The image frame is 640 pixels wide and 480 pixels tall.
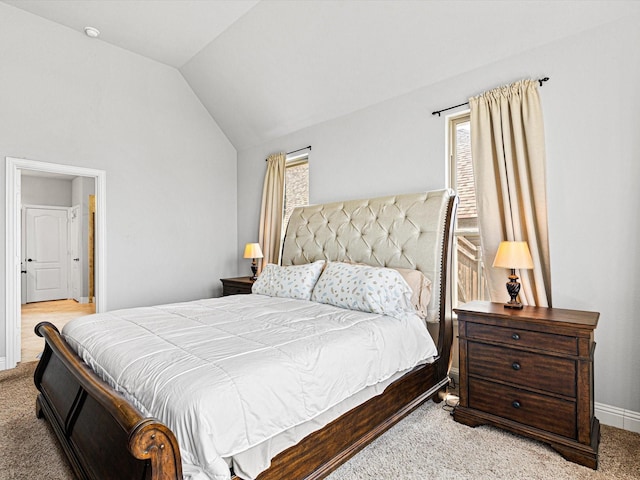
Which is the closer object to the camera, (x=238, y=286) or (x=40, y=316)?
(x=238, y=286)

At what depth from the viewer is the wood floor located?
392 centimetres

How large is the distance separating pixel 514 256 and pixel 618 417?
1195mm

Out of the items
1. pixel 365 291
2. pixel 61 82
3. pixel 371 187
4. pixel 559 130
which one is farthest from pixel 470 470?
pixel 61 82

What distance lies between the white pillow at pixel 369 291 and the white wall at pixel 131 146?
2645mm

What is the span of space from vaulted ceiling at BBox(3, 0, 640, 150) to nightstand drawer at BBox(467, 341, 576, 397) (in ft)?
7.07

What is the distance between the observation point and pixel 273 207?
15.1 ft

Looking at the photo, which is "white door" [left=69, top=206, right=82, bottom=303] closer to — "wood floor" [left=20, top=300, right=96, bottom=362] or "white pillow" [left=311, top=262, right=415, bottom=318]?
"wood floor" [left=20, top=300, right=96, bottom=362]

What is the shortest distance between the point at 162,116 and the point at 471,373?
4404mm

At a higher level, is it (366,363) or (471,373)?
(366,363)

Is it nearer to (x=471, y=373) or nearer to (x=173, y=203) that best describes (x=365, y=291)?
(x=471, y=373)

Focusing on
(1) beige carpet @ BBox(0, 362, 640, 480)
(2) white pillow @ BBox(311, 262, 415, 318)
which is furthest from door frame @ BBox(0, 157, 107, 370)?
(2) white pillow @ BBox(311, 262, 415, 318)

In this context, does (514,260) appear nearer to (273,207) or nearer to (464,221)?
(464,221)

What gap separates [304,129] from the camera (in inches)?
170

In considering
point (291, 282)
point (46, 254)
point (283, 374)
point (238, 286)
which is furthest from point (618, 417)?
point (46, 254)
